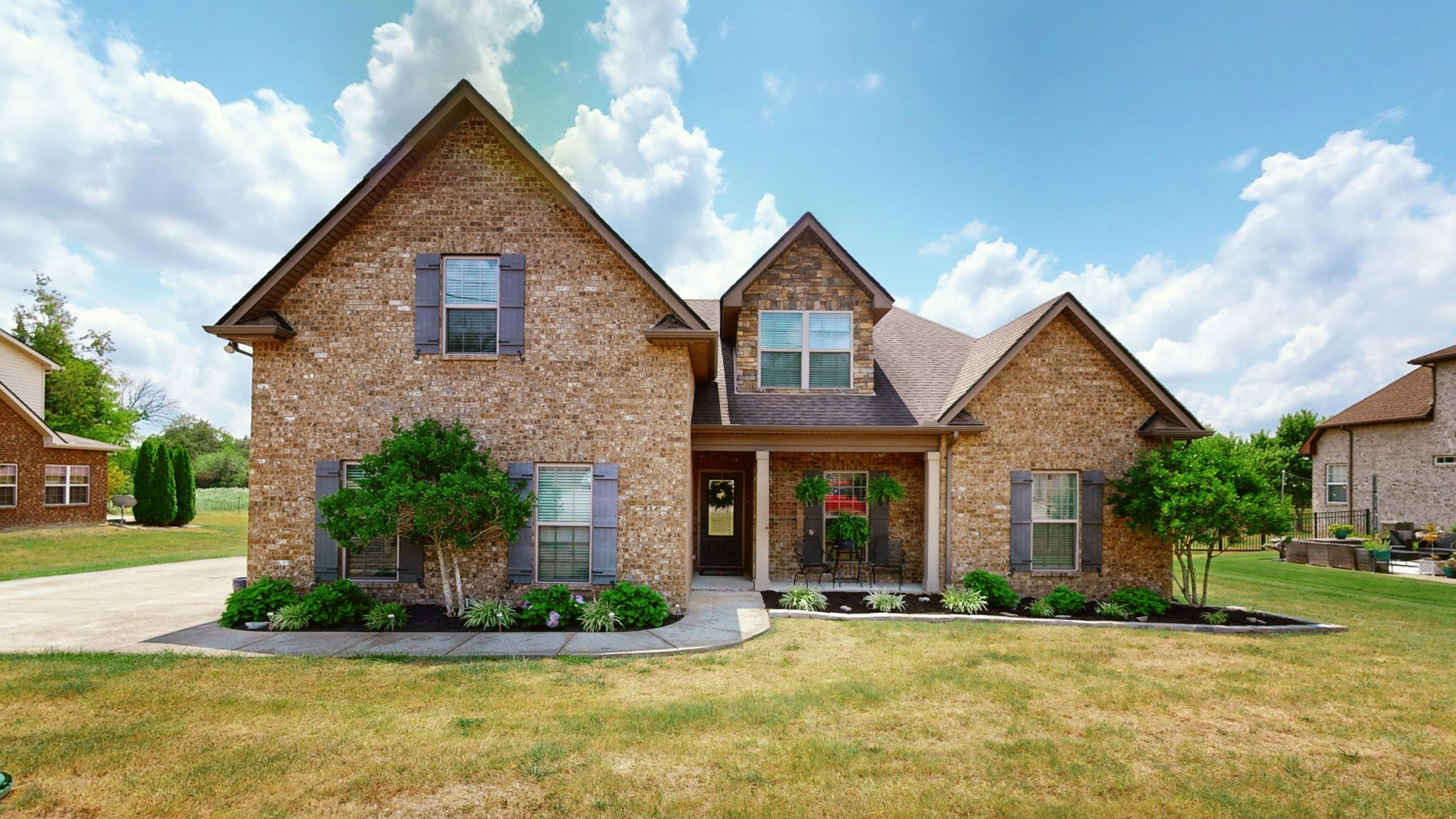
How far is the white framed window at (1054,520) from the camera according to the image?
1190cm

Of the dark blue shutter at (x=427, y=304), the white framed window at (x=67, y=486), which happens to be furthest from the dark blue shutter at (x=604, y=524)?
the white framed window at (x=67, y=486)

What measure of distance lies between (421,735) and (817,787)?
129 inches

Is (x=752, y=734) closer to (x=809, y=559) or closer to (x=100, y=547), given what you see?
(x=809, y=559)

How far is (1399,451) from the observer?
888 inches

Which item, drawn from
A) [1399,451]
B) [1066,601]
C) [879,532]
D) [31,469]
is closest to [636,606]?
[879,532]

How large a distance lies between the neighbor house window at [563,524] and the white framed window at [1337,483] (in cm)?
2972

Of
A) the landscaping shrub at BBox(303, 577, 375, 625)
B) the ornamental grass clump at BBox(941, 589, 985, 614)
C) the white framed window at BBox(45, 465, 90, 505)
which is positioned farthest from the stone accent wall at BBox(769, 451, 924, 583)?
the white framed window at BBox(45, 465, 90, 505)

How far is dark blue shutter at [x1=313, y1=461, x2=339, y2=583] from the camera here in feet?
31.8

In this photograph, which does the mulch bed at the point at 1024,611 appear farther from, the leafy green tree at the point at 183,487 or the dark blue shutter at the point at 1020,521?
the leafy green tree at the point at 183,487

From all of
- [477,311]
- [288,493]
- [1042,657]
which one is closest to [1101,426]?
[1042,657]

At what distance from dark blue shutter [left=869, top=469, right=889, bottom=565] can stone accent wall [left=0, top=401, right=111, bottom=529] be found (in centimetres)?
2848

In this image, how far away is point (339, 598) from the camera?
920 centimetres

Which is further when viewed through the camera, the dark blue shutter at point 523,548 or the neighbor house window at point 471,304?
the neighbor house window at point 471,304

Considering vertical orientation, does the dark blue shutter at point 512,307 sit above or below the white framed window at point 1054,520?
above
